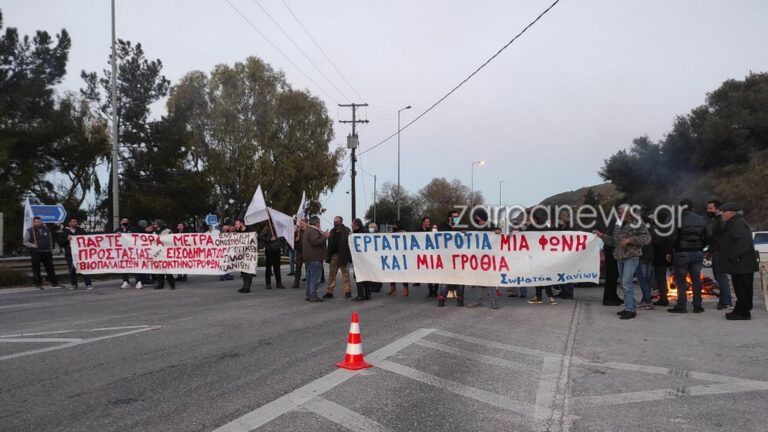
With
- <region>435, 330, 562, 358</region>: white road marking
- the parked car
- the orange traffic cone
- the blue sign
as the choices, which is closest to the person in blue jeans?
<region>435, 330, 562, 358</region>: white road marking

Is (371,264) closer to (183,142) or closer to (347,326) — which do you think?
(347,326)

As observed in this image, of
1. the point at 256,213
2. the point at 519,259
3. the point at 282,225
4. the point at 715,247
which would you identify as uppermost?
the point at 256,213

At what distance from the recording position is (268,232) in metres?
14.2

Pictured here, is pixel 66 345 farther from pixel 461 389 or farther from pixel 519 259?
pixel 519 259

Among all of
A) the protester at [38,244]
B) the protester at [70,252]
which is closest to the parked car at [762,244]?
the protester at [70,252]

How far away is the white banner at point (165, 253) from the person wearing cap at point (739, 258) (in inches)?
390

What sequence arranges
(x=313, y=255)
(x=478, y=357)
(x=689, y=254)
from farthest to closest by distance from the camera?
1. (x=313, y=255)
2. (x=689, y=254)
3. (x=478, y=357)

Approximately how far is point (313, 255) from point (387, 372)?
20.3 ft

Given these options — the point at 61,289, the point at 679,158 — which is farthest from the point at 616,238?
the point at 679,158

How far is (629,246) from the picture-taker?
28.6ft

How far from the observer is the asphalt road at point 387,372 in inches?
159

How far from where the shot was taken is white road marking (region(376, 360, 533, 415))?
435 centimetres

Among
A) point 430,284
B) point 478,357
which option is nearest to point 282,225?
point 430,284

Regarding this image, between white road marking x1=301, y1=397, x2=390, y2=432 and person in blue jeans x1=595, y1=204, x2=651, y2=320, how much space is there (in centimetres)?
607
